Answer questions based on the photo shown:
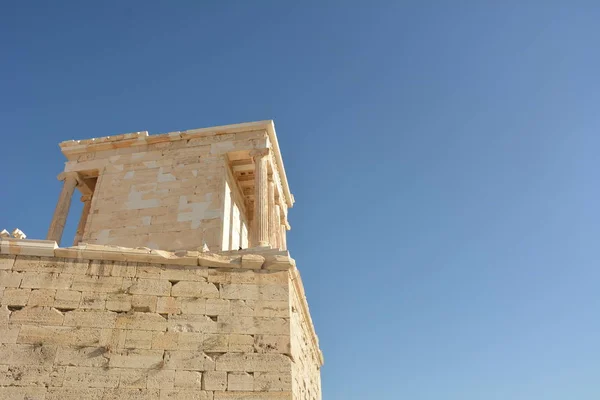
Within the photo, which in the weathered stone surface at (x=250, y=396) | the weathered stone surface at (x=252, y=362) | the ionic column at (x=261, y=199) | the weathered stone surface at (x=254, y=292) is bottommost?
the weathered stone surface at (x=250, y=396)

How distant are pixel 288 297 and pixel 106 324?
2557 mm

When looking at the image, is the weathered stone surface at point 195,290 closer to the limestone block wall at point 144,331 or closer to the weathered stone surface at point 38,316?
the limestone block wall at point 144,331

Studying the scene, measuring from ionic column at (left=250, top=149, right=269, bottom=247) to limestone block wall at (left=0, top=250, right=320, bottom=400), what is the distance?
2954 mm

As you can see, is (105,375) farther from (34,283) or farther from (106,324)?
(34,283)

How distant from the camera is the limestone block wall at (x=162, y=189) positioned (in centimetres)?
1068

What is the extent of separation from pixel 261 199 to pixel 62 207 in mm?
5013

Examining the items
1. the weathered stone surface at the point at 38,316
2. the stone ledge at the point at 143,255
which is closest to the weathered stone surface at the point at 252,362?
the stone ledge at the point at 143,255

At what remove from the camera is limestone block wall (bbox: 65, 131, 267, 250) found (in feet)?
35.0

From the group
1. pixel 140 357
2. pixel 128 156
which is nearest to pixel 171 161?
pixel 128 156

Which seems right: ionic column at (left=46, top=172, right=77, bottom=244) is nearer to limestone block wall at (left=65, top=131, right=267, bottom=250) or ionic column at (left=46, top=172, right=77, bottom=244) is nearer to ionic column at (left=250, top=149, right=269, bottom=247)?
limestone block wall at (left=65, top=131, right=267, bottom=250)

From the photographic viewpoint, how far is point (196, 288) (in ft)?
23.3

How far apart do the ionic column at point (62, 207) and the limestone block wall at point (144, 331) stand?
176 inches

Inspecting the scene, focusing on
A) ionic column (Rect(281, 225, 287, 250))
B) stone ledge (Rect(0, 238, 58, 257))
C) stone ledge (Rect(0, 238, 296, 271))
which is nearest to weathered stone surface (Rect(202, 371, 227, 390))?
stone ledge (Rect(0, 238, 296, 271))

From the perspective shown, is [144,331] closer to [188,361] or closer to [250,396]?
[188,361]
